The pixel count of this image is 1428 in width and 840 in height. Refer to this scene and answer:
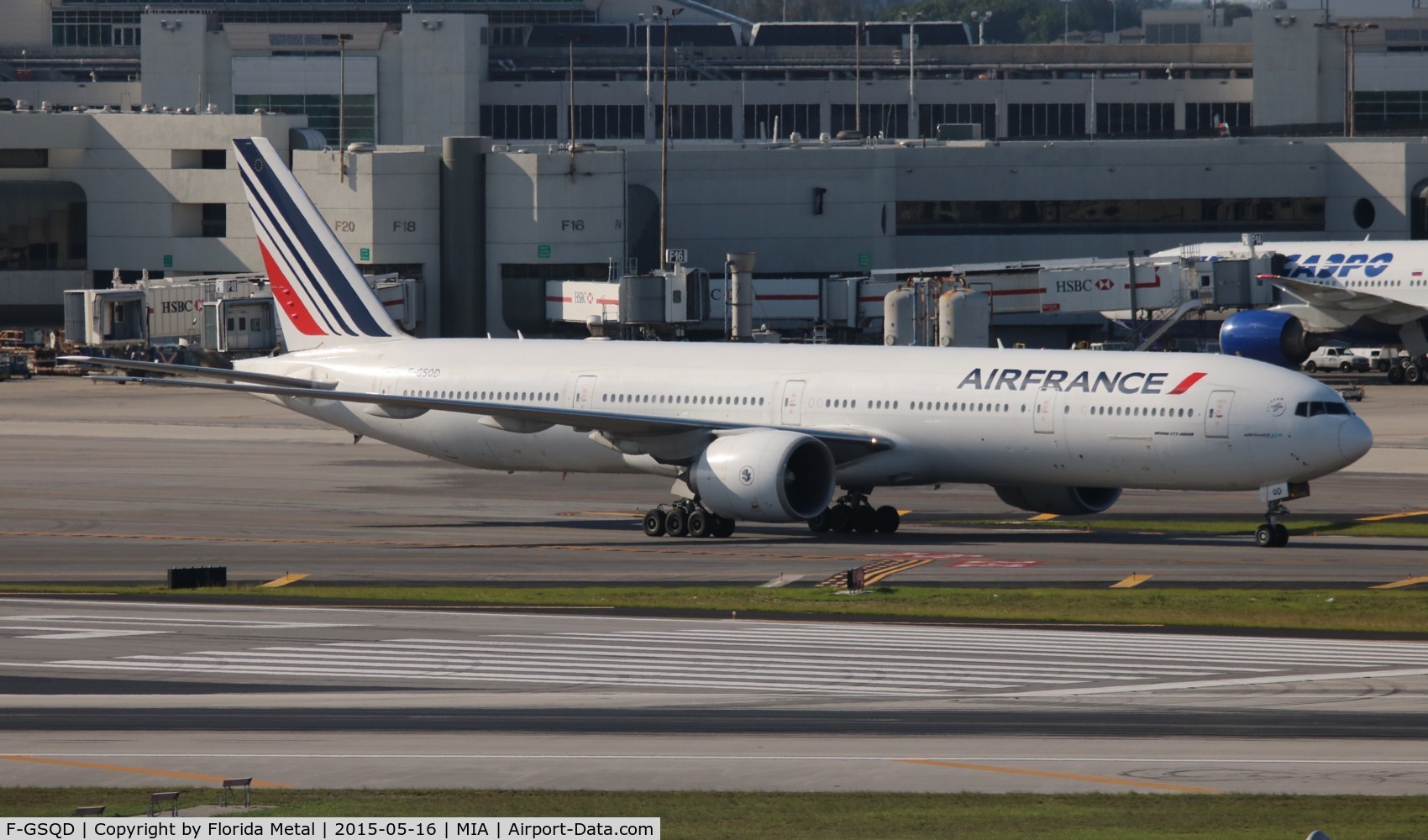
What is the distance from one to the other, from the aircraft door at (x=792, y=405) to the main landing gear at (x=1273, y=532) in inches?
435

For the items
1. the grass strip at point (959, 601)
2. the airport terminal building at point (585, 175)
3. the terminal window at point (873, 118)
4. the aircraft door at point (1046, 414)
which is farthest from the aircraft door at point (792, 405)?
the terminal window at point (873, 118)

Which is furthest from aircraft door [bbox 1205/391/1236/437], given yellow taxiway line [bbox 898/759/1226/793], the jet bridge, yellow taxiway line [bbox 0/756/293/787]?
the jet bridge

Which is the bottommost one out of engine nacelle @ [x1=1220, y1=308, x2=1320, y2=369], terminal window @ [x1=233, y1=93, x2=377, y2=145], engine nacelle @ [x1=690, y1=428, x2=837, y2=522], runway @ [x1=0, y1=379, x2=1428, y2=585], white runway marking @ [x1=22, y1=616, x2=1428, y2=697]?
white runway marking @ [x1=22, y1=616, x2=1428, y2=697]

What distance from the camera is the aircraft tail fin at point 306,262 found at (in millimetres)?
54469

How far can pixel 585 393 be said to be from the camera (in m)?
49.8

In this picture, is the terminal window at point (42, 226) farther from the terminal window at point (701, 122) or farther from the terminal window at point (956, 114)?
the terminal window at point (956, 114)

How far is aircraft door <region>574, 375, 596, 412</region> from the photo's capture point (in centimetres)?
4962

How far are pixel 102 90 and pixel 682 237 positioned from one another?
75199 millimetres

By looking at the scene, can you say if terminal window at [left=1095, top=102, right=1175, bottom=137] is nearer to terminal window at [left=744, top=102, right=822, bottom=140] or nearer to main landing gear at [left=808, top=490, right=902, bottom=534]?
terminal window at [left=744, top=102, right=822, bottom=140]

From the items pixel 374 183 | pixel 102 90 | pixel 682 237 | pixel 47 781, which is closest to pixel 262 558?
pixel 47 781

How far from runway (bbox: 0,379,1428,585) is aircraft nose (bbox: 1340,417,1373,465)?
227cm

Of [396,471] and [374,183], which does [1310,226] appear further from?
[396,471]

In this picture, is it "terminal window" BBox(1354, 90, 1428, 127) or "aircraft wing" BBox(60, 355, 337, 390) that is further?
"terminal window" BBox(1354, 90, 1428, 127)

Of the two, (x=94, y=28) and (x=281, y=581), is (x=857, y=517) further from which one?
(x=94, y=28)
